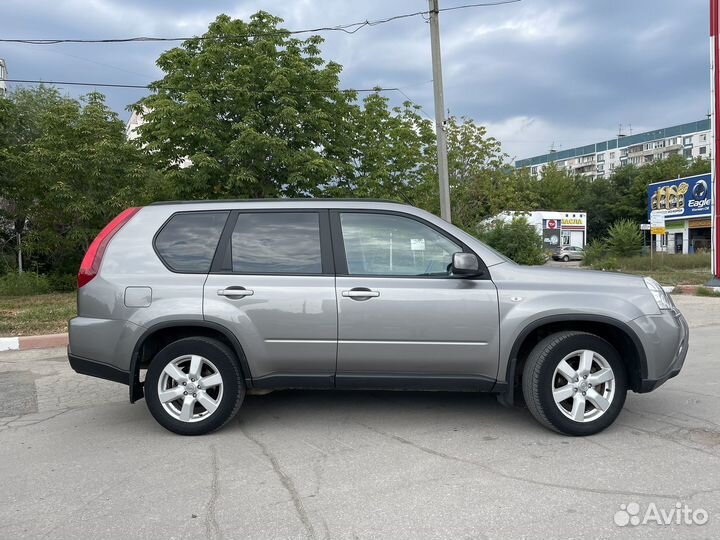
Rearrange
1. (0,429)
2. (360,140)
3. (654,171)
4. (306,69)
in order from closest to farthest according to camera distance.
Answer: (0,429), (306,69), (360,140), (654,171)

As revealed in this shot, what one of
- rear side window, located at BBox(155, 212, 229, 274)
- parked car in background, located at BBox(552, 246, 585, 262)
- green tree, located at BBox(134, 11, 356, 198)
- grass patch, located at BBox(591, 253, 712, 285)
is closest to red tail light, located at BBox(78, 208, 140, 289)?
rear side window, located at BBox(155, 212, 229, 274)

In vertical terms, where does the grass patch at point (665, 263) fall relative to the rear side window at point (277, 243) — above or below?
below

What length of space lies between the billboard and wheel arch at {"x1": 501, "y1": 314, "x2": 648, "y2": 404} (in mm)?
38098

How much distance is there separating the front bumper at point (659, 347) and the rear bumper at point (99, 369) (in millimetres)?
3750

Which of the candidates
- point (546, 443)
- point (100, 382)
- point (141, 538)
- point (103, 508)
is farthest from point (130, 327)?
point (546, 443)

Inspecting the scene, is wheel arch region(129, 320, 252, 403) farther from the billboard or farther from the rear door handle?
the billboard

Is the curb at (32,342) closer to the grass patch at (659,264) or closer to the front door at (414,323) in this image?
the front door at (414,323)

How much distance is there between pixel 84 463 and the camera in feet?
12.5

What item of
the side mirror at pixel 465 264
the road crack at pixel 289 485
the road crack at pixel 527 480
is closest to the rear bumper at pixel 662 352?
the road crack at pixel 527 480

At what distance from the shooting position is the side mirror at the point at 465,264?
13.0ft

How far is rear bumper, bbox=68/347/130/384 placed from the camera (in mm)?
4199

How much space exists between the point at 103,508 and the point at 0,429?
2.09m

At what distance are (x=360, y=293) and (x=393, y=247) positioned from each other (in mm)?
466

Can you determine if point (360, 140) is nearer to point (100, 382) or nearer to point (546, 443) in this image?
point (100, 382)
